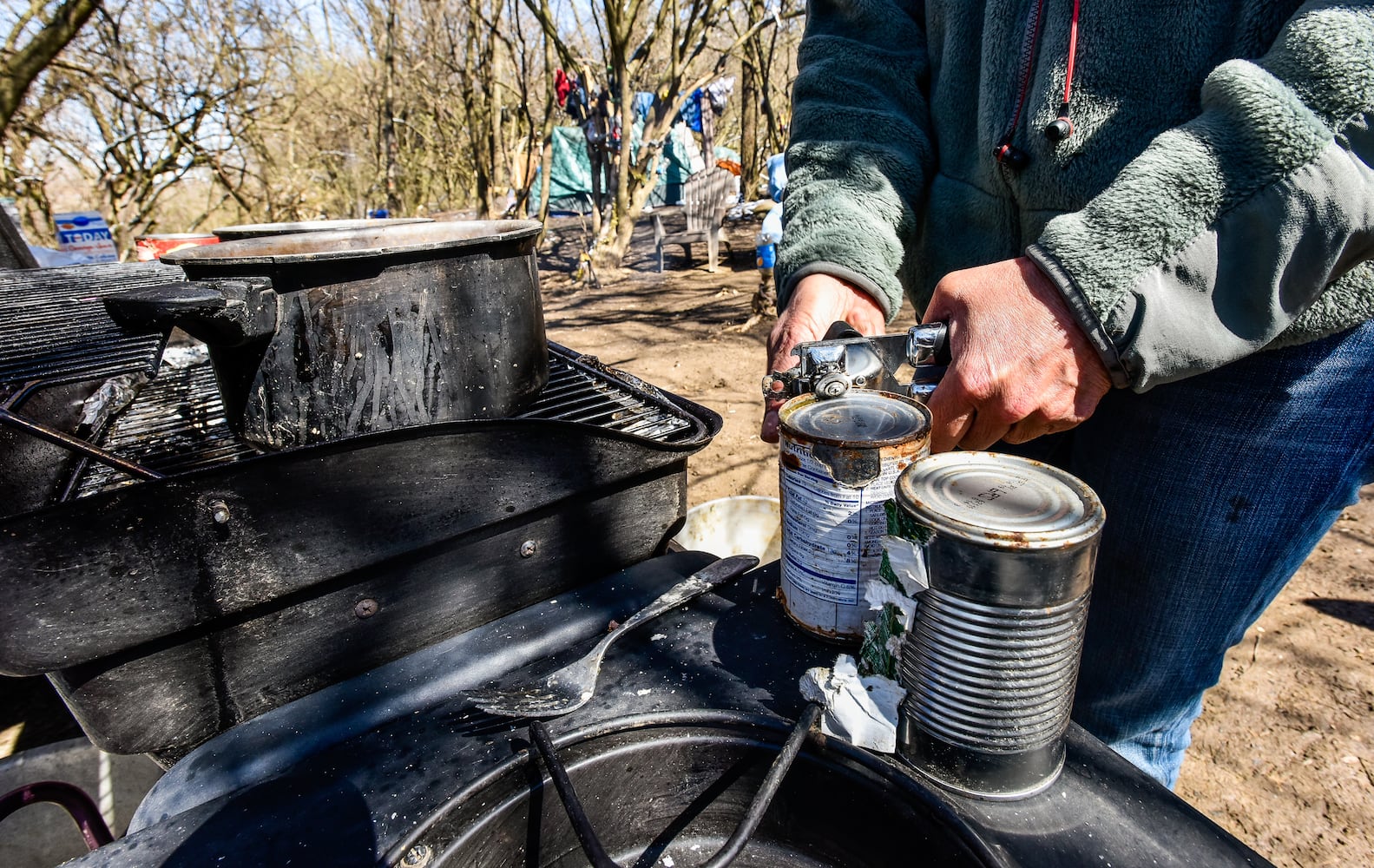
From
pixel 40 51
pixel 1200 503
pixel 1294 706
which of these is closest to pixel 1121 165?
pixel 1200 503

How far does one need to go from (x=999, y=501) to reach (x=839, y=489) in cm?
18

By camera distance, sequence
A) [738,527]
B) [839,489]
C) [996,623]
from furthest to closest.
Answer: [738,527]
[839,489]
[996,623]

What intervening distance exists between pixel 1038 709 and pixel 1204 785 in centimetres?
171

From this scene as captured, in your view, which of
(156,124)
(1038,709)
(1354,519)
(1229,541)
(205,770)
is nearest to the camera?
(1038,709)

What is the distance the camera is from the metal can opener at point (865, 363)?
Result: 3.02 feet

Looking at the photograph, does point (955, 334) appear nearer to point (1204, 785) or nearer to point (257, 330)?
point (257, 330)

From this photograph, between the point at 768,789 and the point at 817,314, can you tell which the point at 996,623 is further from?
the point at 817,314

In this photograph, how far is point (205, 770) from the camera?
820mm

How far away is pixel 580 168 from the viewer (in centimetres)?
1700

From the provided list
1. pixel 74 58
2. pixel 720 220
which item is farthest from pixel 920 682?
pixel 74 58

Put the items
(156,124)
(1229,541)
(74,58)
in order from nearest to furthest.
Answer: (1229,541) → (74,58) → (156,124)

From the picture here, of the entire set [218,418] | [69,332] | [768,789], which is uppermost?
[69,332]

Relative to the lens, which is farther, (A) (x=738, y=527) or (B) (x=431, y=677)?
(A) (x=738, y=527)

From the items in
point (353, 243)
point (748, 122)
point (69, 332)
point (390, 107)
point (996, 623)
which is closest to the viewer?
point (996, 623)
